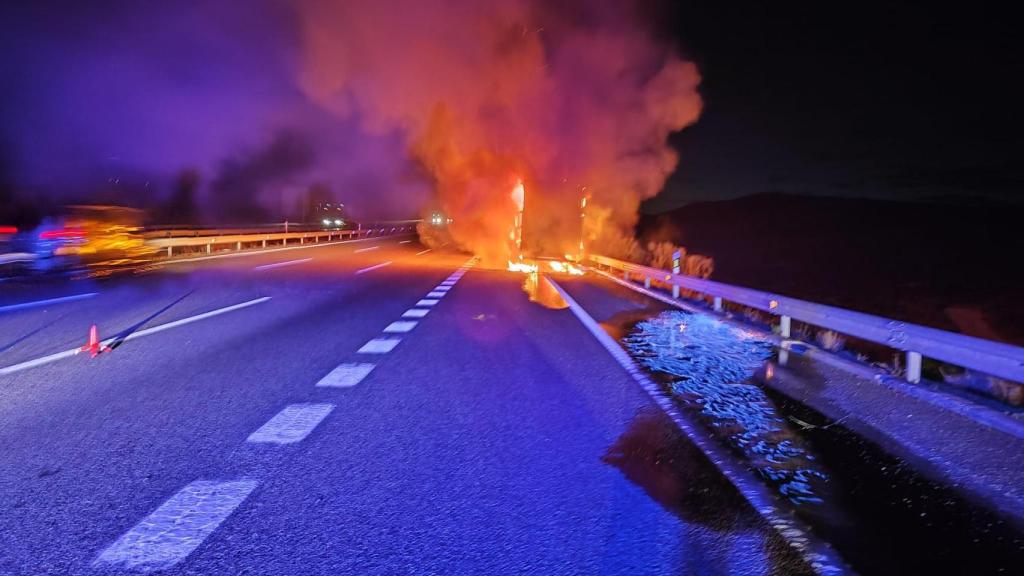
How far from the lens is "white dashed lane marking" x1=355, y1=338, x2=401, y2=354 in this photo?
327 inches

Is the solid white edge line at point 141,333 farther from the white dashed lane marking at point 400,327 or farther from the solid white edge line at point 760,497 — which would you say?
the solid white edge line at point 760,497

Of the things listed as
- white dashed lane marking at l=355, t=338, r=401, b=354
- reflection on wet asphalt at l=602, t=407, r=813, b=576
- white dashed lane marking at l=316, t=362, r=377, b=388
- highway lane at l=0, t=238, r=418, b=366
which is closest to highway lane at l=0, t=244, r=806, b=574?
reflection on wet asphalt at l=602, t=407, r=813, b=576

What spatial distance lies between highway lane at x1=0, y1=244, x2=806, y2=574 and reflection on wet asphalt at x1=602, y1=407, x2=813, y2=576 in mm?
15

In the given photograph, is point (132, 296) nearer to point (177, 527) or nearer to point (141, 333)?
point (141, 333)

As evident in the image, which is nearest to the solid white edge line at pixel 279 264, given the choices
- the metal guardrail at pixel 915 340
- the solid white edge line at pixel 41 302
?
the solid white edge line at pixel 41 302

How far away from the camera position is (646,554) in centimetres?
313

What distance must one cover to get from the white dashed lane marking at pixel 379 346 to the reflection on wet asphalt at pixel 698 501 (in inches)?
152

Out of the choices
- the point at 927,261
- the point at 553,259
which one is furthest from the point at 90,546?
the point at 927,261

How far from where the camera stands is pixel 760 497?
392 cm

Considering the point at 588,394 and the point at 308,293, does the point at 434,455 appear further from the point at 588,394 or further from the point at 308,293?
the point at 308,293

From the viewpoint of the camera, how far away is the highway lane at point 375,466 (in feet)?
10.2

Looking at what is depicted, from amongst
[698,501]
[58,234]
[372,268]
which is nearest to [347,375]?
[698,501]

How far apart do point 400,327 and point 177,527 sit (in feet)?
23.0

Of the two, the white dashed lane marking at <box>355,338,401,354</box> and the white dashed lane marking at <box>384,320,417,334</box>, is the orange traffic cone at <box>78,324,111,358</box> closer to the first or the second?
the white dashed lane marking at <box>355,338,401,354</box>
